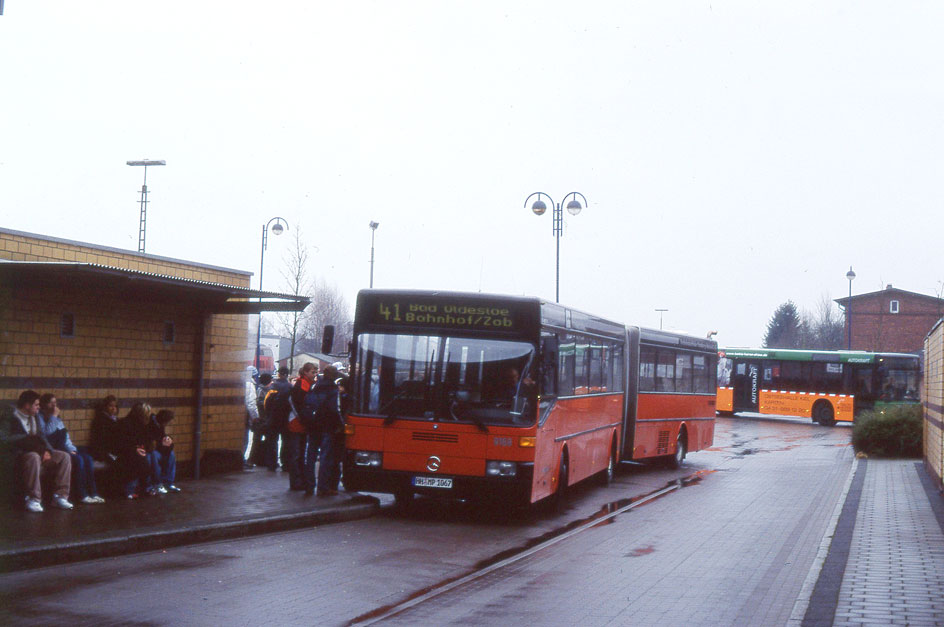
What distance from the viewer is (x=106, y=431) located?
1428 centimetres

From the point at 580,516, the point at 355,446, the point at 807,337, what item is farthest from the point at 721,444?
the point at 807,337

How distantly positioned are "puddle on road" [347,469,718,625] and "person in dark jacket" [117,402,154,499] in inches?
202

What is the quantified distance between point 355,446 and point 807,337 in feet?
340

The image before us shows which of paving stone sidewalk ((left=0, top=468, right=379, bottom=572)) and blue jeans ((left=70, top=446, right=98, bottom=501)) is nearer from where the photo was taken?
paving stone sidewalk ((left=0, top=468, right=379, bottom=572))

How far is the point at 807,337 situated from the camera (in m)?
112

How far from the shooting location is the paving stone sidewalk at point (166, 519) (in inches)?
395

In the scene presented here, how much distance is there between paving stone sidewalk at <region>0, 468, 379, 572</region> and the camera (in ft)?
32.9

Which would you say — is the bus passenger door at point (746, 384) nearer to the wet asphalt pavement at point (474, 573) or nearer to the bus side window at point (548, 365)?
the wet asphalt pavement at point (474, 573)

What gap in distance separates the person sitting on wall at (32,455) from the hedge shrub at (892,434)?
21225mm

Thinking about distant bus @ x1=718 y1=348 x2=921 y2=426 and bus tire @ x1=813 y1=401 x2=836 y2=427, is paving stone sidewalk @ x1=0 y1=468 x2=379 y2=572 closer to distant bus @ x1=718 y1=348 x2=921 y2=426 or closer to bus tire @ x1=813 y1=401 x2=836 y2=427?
distant bus @ x1=718 y1=348 x2=921 y2=426

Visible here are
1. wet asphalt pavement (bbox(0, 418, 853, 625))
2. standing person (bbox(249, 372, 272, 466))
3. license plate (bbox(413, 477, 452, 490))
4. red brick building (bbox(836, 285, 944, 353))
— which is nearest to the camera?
wet asphalt pavement (bbox(0, 418, 853, 625))

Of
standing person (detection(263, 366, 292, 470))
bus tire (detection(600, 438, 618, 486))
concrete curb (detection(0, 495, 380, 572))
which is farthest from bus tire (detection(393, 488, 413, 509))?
bus tire (detection(600, 438, 618, 486))

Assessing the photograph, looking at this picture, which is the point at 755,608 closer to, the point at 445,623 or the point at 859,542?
the point at 445,623

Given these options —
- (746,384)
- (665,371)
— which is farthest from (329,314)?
(665,371)
